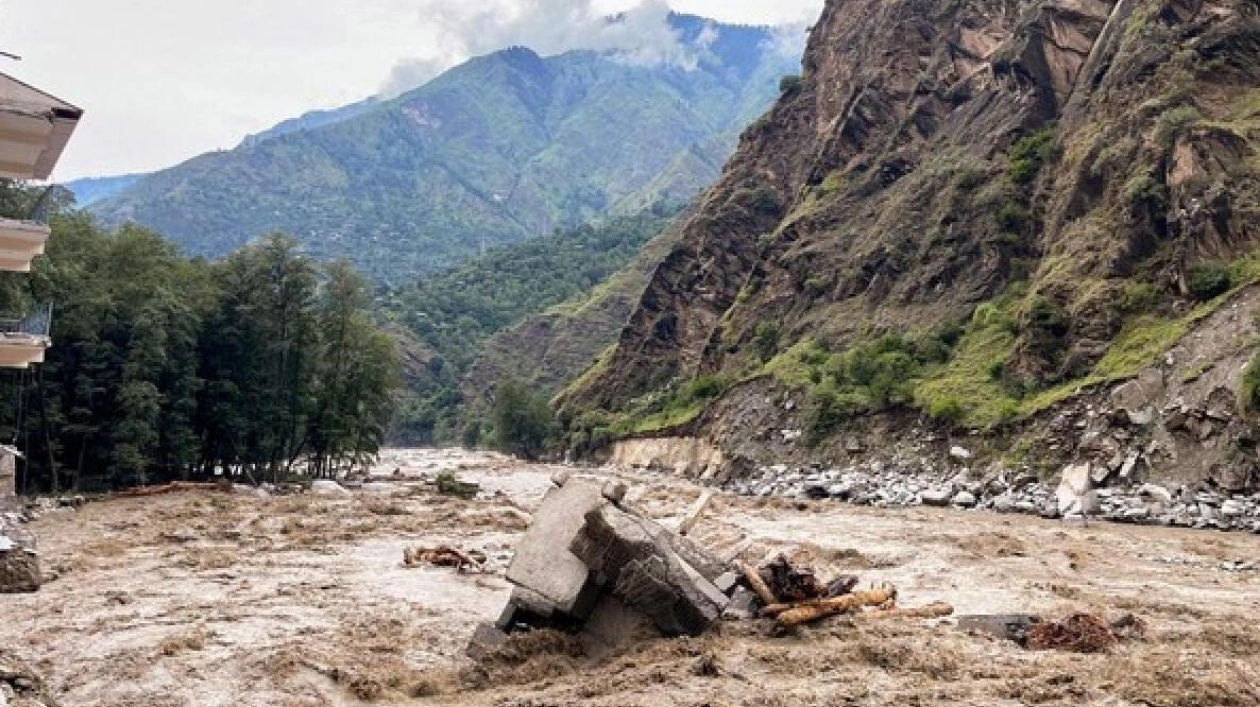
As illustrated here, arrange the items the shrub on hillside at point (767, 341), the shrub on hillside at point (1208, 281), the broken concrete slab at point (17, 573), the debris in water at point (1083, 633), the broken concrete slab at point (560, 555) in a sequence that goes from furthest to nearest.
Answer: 1. the shrub on hillside at point (767, 341)
2. the shrub on hillside at point (1208, 281)
3. the broken concrete slab at point (17, 573)
4. the broken concrete slab at point (560, 555)
5. the debris in water at point (1083, 633)

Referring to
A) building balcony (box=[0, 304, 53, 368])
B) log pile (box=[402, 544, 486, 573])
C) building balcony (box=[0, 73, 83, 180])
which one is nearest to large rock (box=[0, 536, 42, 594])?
building balcony (box=[0, 304, 53, 368])

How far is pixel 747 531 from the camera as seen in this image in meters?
27.8

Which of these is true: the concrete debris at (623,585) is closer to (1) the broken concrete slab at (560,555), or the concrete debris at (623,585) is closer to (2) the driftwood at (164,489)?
(1) the broken concrete slab at (560,555)

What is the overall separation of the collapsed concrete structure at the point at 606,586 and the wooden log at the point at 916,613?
236cm

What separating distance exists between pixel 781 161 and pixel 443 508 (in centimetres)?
6418

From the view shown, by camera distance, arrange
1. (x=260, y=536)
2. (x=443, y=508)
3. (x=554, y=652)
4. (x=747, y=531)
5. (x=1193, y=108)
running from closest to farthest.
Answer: (x=554, y=652), (x=260, y=536), (x=747, y=531), (x=443, y=508), (x=1193, y=108)

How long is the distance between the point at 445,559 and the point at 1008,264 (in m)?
38.8

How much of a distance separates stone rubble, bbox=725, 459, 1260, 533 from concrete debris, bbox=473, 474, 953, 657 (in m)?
16.0

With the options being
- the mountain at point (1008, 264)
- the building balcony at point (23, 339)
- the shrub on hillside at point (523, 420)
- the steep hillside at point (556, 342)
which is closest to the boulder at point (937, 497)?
the mountain at point (1008, 264)

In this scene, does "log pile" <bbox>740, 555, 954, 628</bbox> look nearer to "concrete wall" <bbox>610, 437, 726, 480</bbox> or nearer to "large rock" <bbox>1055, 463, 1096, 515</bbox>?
"large rock" <bbox>1055, 463, 1096, 515</bbox>

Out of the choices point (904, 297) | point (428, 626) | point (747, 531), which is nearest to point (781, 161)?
point (904, 297)

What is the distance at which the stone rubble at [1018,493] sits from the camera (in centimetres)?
2511

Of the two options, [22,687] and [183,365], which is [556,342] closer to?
[183,365]

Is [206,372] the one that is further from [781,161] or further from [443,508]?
[781,161]
